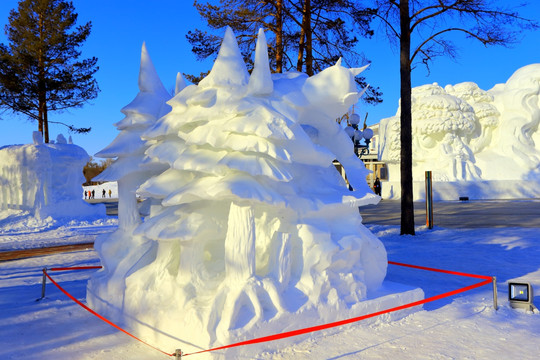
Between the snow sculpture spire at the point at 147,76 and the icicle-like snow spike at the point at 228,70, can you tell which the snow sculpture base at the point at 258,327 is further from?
the snow sculpture spire at the point at 147,76

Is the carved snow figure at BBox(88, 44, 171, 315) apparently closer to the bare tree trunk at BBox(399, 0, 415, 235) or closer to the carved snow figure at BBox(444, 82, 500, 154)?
the bare tree trunk at BBox(399, 0, 415, 235)

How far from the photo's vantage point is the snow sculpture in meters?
4.04

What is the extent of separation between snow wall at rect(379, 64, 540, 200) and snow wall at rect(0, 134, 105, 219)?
57.0 feet

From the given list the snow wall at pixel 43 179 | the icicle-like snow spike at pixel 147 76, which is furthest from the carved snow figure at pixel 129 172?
the snow wall at pixel 43 179

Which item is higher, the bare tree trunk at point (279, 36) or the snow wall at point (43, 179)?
the bare tree trunk at point (279, 36)

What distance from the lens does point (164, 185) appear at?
4.70 metres

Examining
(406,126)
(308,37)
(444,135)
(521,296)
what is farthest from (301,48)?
(444,135)

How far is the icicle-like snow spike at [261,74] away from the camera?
14.8 feet

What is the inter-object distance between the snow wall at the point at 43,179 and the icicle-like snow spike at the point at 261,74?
585 inches

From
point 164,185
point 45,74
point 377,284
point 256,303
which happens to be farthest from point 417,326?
point 45,74

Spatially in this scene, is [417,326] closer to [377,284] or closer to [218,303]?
[377,284]

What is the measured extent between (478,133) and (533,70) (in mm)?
4607

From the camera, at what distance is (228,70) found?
15.4 feet

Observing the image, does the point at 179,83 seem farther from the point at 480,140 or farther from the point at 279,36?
the point at 480,140
